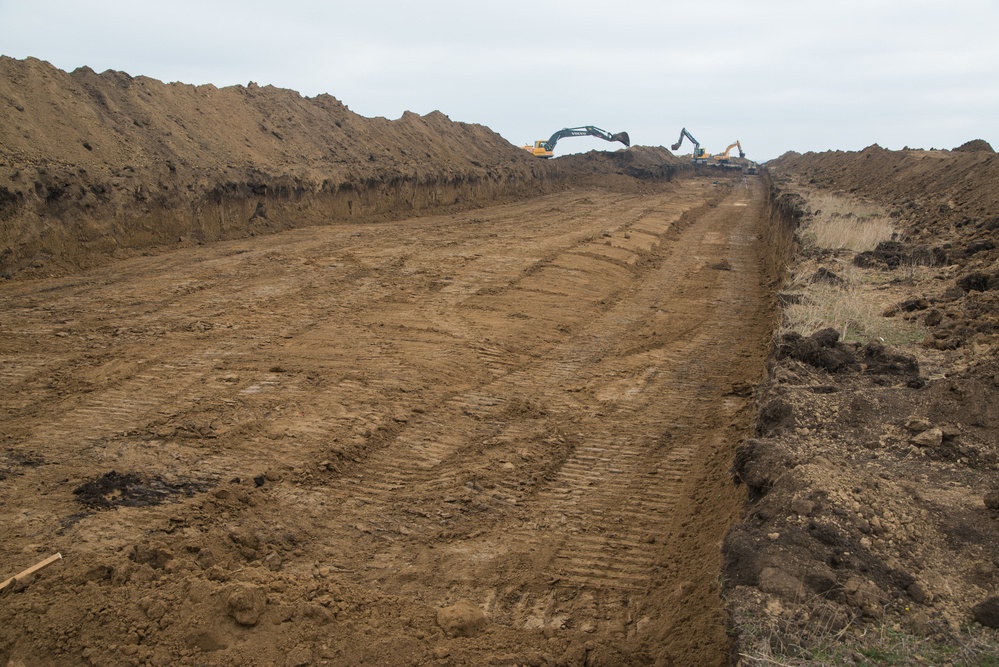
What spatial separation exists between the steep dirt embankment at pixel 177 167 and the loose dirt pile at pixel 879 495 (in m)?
10.9

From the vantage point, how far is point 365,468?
5207mm

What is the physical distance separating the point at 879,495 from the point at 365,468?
3.30 m

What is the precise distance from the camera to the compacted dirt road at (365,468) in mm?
3479

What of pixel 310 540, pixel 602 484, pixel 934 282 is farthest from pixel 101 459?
pixel 934 282

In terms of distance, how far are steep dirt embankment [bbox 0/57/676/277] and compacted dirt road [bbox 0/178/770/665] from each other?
182cm

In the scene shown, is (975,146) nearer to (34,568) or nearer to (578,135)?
(578,135)

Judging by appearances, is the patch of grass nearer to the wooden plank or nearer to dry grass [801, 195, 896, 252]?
the wooden plank

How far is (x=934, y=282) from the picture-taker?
9047 mm

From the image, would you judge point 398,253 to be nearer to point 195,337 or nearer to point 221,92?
point 195,337

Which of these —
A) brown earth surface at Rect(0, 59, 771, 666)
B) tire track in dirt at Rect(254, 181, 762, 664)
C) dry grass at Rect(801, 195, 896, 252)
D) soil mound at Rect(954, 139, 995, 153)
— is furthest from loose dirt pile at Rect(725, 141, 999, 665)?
soil mound at Rect(954, 139, 995, 153)

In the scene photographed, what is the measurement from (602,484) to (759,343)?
14.7 feet

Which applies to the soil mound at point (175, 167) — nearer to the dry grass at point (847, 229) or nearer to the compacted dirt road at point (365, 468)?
the compacted dirt road at point (365, 468)

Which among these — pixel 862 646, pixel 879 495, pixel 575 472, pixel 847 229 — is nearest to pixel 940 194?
pixel 847 229

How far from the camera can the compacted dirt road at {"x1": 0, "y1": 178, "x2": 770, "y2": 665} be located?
348cm
